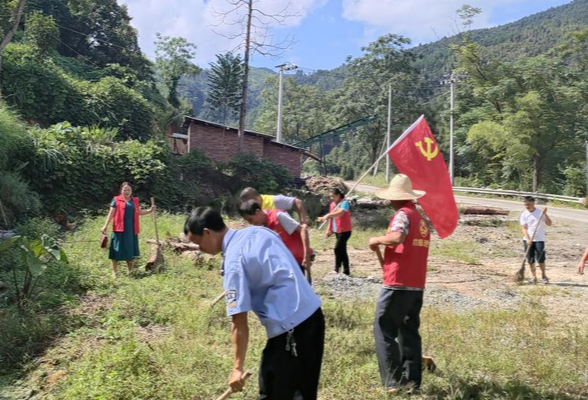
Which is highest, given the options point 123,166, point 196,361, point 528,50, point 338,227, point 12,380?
point 528,50

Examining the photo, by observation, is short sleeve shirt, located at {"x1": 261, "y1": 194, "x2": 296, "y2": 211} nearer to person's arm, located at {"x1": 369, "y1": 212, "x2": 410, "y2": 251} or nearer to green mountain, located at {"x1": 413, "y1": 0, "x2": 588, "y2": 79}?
person's arm, located at {"x1": 369, "y1": 212, "x2": 410, "y2": 251}

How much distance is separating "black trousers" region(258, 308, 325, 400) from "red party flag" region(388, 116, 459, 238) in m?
2.75

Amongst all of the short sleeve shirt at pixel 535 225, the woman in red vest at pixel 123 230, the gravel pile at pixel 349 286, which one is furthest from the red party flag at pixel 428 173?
the woman in red vest at pixel 123 230

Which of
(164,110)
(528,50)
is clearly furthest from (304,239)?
(528,50)

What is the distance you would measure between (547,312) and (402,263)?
3.92 meters

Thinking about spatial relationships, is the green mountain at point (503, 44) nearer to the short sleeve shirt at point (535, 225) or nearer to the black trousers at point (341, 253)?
the short sleeve shirt at point (535, 225)

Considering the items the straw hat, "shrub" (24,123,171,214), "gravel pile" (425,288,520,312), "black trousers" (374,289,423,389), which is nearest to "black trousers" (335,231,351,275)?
"gravel pile" (425,288,520,312)

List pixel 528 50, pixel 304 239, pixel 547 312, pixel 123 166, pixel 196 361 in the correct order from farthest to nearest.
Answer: pixel 528 50
pixel 123 166
pixel 547 312
pixel 304 239
pixel 196 361

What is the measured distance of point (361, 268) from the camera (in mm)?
10000

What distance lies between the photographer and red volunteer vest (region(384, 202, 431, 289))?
12.2 feet

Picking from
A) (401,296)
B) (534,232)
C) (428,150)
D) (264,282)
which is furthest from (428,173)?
(534,232)

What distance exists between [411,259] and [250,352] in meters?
1.84

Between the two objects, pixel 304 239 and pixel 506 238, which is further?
pixel 506 238

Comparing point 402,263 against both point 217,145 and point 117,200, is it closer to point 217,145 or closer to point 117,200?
point 117,200
